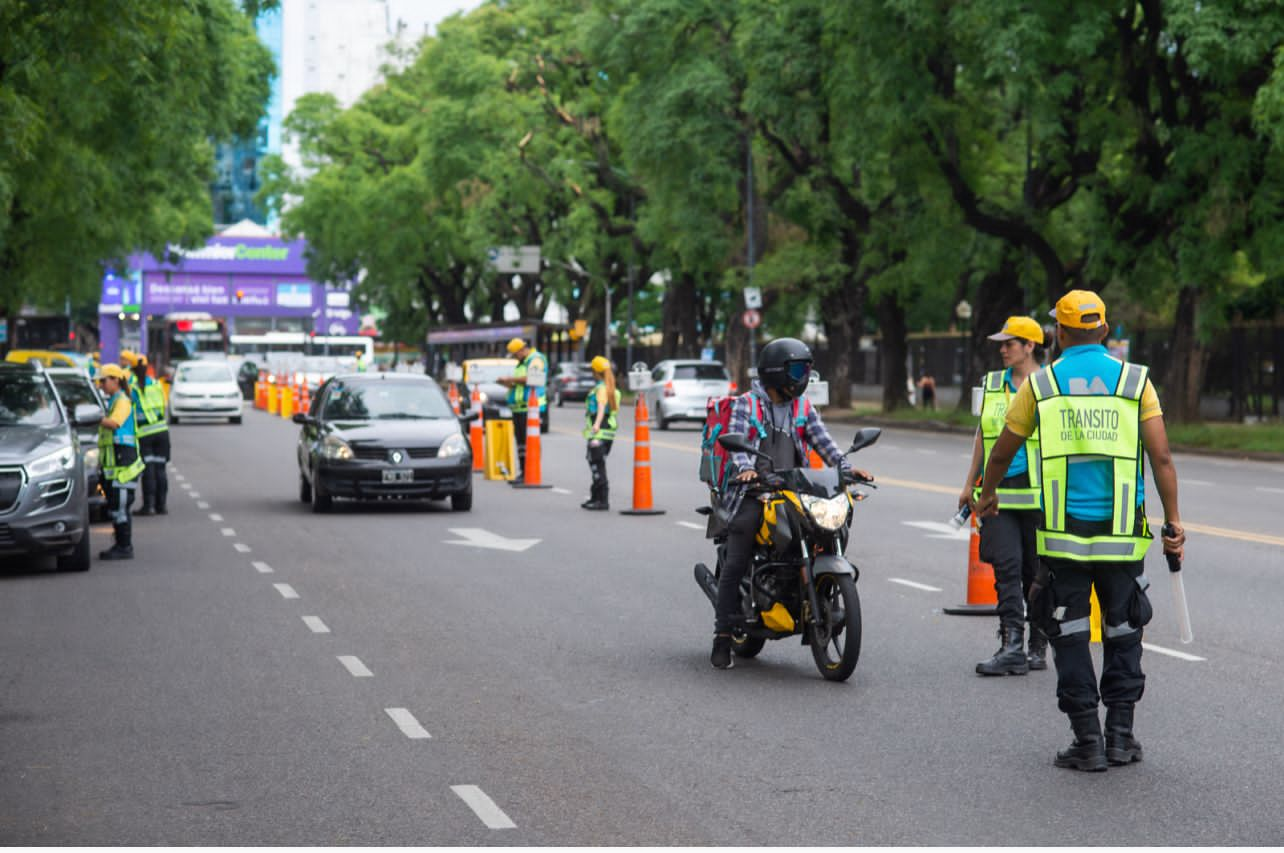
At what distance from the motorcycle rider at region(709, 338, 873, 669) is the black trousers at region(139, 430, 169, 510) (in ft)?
33.7

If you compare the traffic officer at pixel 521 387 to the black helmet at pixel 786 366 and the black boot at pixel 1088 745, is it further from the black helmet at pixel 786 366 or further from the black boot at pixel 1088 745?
the black boot at pixel 1088 745

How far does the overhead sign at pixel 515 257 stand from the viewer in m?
67.8

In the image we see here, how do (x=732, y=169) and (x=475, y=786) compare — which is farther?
(x=732, y=169)

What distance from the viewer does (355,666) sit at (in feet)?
33.8

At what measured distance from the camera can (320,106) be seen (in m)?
83.6

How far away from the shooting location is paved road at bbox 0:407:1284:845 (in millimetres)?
6723

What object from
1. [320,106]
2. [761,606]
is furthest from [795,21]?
[320,106]

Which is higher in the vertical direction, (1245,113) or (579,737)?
(1245,113)

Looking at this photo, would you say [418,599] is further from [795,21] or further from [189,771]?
[795,21]

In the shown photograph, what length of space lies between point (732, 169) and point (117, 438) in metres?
36.2

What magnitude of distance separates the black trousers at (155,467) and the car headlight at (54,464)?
4.07 meters

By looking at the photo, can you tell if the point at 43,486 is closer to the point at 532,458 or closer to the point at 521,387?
the point at 532,458

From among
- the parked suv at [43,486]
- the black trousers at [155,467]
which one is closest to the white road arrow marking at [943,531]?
the black trousers at [155,467]

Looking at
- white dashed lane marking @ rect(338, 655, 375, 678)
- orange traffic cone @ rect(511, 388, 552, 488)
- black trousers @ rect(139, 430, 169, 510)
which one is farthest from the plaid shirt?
orange traffic cone @ rect(511, 388, 552, 488)
